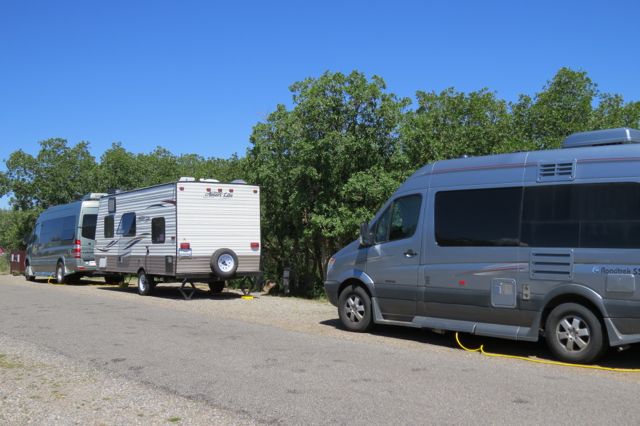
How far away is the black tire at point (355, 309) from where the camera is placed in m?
10.4

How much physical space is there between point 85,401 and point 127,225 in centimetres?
1268

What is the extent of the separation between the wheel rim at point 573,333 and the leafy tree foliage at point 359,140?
900 centimetres

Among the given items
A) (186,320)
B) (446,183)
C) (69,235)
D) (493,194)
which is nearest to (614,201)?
(493,194)

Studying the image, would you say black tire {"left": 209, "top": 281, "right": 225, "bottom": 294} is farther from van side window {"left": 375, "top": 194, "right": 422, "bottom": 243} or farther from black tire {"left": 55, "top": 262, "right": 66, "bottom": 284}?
van side window {"left": 375, "top": 194, "right": 422, "bottom": 243}

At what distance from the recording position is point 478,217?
8.95m

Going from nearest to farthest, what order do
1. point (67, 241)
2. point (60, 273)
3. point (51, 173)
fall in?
point (67, 241) → point (60, 273) → point (51, 173)

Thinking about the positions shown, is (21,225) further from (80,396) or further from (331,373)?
(331,373)

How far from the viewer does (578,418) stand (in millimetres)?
5477

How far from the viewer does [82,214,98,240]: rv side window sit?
856 inches

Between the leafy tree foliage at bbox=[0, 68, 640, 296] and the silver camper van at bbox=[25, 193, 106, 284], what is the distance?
5809 millimetres

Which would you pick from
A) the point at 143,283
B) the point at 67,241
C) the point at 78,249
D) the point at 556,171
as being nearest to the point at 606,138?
the point at 556,171

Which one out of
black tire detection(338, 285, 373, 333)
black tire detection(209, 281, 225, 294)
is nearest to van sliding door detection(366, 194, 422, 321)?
black tire detection(338, 285, 373, 333)

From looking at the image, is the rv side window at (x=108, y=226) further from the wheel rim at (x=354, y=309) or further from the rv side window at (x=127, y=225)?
the wheel rim at (x=354, y=309)

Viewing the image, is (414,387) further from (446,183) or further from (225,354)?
(446,183)
